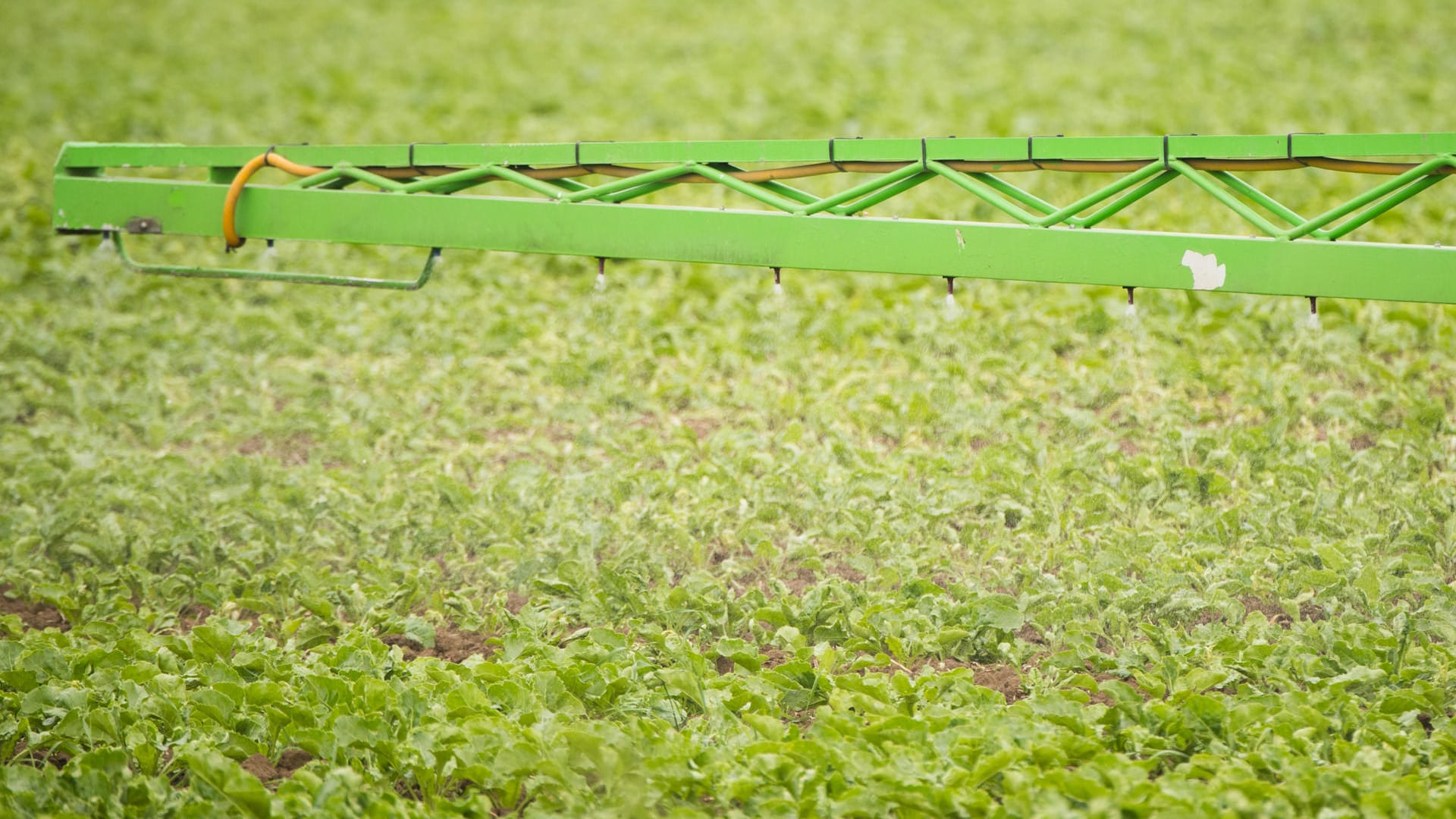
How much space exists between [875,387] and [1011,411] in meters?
0.81

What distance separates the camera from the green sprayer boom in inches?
134

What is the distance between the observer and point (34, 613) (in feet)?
14.4

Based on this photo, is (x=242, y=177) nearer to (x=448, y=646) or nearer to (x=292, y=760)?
(x=448, y=646)

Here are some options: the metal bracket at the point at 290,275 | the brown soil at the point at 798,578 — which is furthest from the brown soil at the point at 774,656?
the metal bracket at the point at 290,275

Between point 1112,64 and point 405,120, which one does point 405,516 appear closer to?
point 405,120

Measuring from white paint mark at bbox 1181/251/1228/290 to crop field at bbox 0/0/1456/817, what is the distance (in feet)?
3.23

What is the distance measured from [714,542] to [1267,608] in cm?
187

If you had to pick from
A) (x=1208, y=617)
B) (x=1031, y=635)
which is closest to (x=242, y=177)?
(x=1031, y=635)

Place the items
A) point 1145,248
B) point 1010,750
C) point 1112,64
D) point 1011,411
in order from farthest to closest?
point 1112,64
point 1011,411
point 1145,248
point 1010,750

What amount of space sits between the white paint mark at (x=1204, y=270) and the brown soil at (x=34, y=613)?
3.71 metres

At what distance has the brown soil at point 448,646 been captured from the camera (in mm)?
4059

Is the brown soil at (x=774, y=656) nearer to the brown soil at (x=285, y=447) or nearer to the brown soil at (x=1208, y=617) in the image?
the brown soil at (x=1208, y=617)

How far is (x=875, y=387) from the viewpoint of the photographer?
6004 millimetres

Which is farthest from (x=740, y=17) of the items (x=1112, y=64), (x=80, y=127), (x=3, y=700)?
(x=3, y=700)
